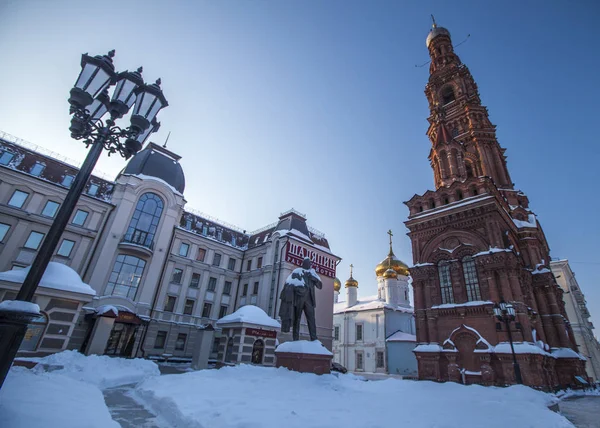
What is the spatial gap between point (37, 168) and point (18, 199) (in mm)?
3149

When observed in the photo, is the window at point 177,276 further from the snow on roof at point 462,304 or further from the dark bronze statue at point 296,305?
the snow on roof at point 462,304

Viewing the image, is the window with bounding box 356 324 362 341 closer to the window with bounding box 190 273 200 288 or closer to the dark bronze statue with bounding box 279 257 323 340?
the window with bounding box 190 273 200 288

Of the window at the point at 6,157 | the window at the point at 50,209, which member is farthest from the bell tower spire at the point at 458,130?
the window at the point at 6,157

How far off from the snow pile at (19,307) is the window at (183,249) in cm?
2730

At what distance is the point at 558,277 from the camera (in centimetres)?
4050

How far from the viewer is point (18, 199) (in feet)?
72.5

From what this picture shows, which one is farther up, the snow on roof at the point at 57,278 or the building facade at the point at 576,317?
the building facade at the point at 576,317

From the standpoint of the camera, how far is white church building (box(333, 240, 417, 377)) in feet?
117

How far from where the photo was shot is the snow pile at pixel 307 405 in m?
5.28

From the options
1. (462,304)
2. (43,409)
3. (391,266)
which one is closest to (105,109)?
(43,409)

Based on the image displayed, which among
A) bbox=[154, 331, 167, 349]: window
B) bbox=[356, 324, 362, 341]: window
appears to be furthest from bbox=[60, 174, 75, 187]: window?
bbox=[356, 324, 362, 341]: window

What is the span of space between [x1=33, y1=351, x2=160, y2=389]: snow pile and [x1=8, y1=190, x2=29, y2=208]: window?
48.2ft

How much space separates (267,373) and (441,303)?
50.5ft

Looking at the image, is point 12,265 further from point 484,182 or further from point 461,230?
point 484,182
